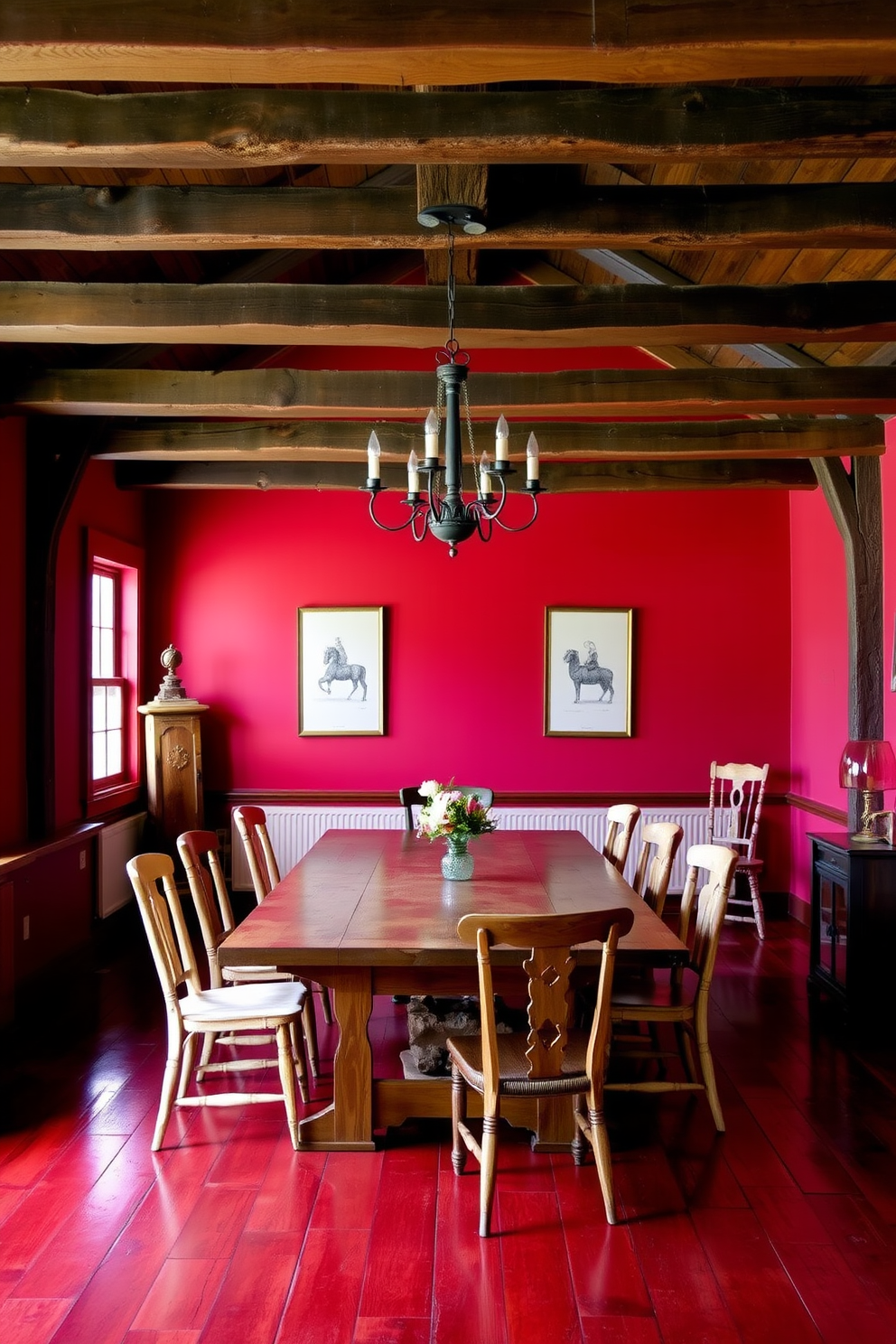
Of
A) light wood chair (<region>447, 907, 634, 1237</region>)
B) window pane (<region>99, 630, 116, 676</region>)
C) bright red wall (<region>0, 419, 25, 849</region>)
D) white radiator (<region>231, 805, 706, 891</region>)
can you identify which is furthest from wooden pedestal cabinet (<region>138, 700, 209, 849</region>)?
light wood chair (<region>447, 907, 634, 1237</region>)

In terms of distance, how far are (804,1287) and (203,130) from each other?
10.7 feet

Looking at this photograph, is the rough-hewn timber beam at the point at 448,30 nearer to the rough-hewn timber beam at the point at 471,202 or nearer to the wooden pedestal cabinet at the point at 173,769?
the rough-hewn timber beam at the point at 471,202

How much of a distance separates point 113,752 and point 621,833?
3.44m

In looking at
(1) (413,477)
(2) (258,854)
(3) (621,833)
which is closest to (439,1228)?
(2) (258,854)

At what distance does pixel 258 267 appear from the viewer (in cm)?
561

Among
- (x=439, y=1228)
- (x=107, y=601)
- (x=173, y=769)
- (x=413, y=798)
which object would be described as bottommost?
(x=439, y=1228)

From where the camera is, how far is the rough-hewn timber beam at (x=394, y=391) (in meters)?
4.62

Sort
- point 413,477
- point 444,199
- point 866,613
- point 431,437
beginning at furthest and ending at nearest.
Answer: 1. point 866,613
2. point 413,477
3. point 431,437
4. point 444,199

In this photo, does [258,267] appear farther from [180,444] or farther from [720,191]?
[720,191]

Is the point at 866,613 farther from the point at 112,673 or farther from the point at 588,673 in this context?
the point at 112,673

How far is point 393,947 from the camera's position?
3.07 metres

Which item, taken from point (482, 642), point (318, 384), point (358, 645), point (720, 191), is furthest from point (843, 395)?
point (358, 645)

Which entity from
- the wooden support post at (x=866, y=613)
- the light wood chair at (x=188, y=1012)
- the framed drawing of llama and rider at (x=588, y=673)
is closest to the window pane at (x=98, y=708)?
the framed drawing of llama and rider at (x=588, y=673)

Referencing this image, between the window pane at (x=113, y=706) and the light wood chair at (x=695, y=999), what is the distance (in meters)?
4.00
